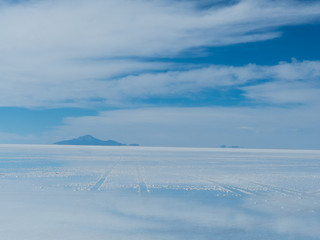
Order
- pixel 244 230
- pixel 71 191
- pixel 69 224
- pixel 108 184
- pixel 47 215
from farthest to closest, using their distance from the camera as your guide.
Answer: pixel 108 184 → pixel 71 191 → pixel 47 215 → pixel 69 224 → pixel 244 230

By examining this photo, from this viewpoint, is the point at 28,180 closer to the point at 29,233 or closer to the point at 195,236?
the point at 29,233

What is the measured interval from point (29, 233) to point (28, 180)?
834cm

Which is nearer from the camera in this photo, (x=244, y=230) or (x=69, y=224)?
(x=244, y=230)

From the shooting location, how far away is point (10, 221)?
7965mm

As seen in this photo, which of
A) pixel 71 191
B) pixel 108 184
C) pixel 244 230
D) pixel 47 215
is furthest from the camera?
pixel 108 184

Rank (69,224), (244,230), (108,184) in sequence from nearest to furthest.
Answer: (244,230)
(69,224)
(108,184)

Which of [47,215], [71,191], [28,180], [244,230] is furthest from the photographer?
[28,180]

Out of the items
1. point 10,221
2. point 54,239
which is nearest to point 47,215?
point 10,221

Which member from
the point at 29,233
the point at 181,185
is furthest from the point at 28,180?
the point at 29,233

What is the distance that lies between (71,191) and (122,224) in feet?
15.9

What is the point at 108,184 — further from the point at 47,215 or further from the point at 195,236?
the point at 195,236

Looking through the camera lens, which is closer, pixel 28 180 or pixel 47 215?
pixel 47 215

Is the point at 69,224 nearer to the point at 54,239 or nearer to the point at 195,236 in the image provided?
the point at 54,239

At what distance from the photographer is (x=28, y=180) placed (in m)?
14.9
